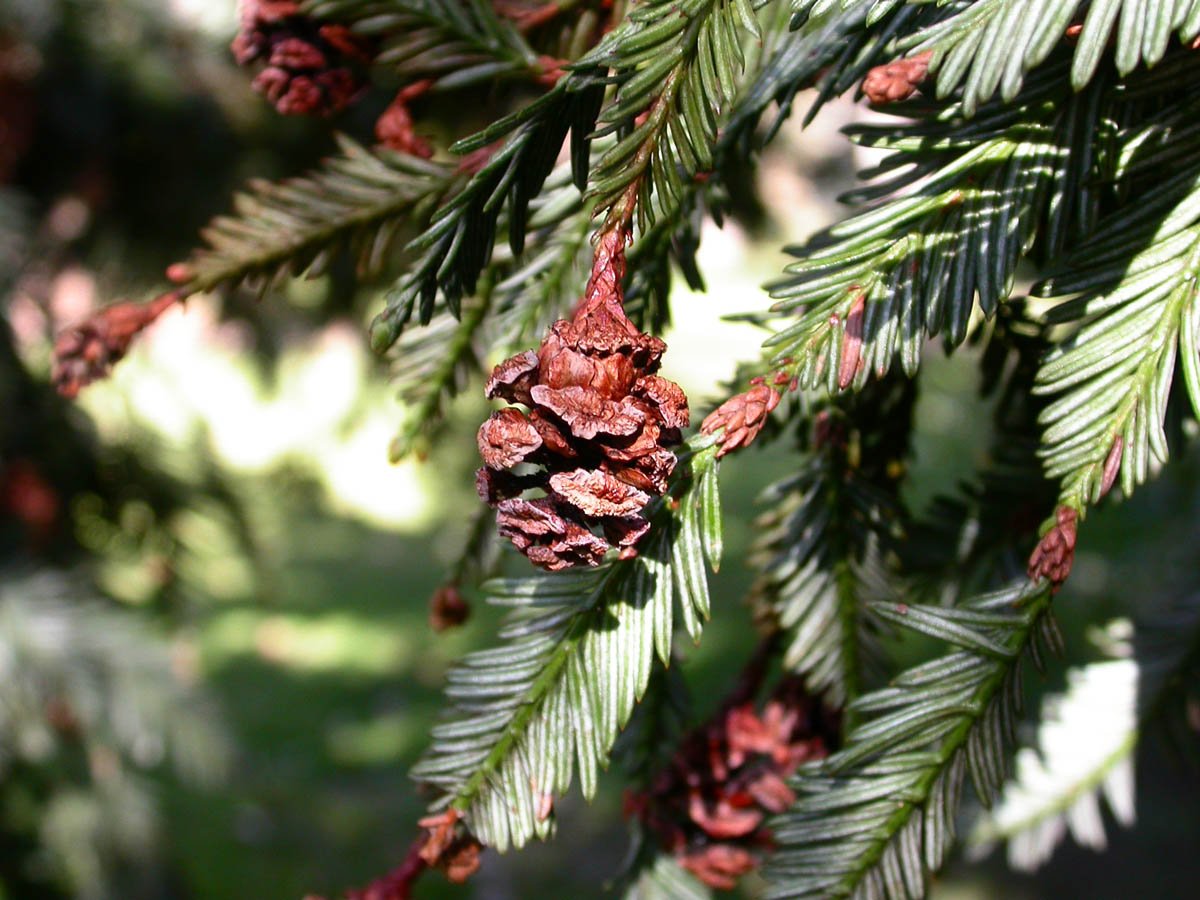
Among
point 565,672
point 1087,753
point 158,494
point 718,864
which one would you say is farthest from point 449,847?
point 158,494

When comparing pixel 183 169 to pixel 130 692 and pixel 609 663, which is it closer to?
pixel 130 692

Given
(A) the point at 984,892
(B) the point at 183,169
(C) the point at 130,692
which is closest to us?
(C) the point at 130,692

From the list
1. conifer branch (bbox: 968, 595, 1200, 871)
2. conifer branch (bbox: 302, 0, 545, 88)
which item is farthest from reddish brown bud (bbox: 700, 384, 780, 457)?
conifer branch (bbox: 968, 595, 1200, 871)

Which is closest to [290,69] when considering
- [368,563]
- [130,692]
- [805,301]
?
[805,301]

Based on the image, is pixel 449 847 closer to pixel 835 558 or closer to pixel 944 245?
pixel 835 558

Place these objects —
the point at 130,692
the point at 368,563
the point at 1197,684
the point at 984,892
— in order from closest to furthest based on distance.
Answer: the point at 1197,684, the point at 130,692, the point at 984,892, the point at 368,563

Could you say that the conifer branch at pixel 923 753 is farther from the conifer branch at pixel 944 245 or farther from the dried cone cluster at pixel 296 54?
the dried cone cluster at pixel 296 54

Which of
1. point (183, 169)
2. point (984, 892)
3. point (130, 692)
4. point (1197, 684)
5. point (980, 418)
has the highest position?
point (183, 169)
